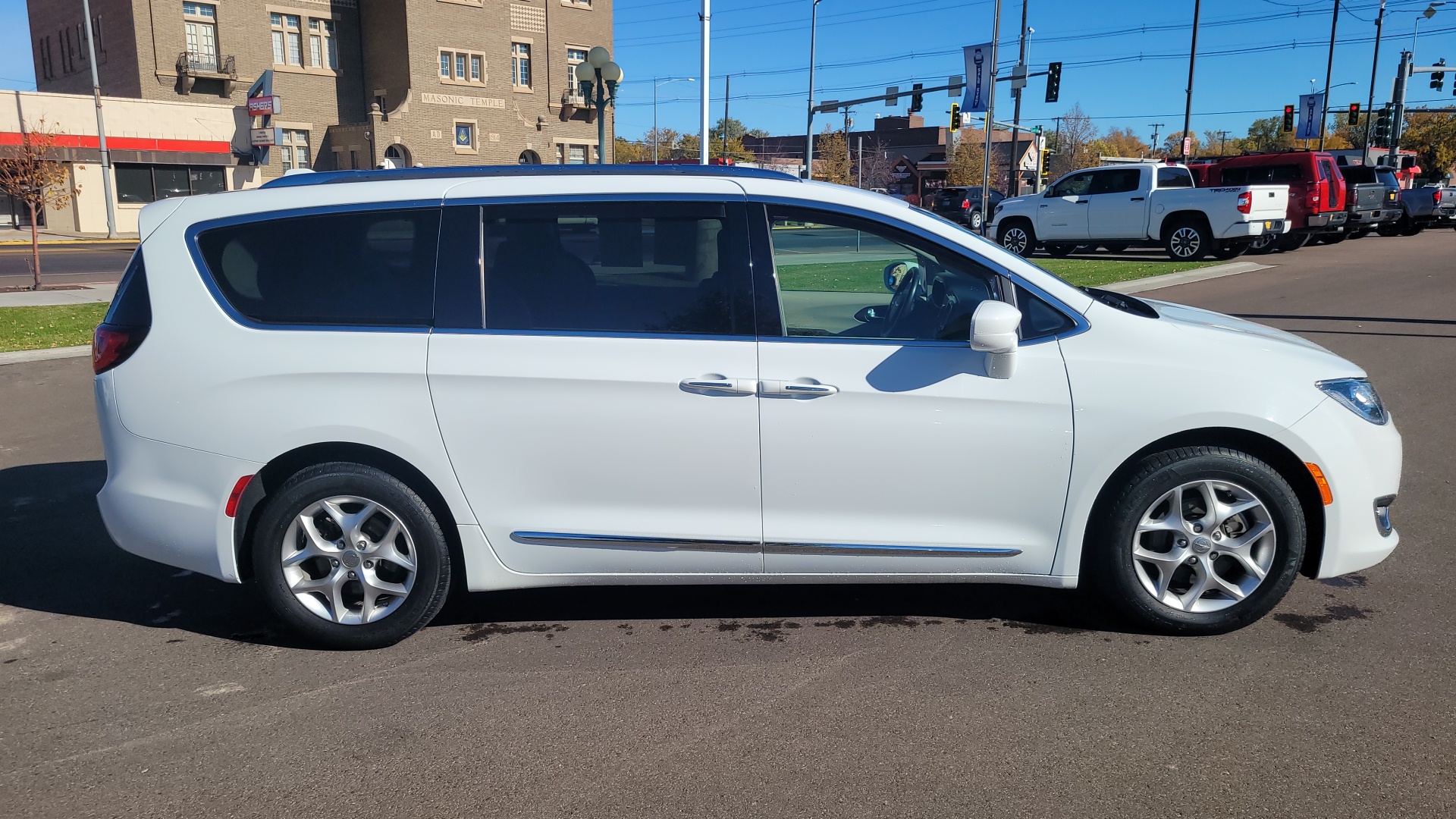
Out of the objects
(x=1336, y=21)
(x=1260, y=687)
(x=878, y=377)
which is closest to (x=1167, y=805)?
(x=1260, y=687)

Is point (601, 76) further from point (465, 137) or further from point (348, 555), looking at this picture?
point (465, 137)

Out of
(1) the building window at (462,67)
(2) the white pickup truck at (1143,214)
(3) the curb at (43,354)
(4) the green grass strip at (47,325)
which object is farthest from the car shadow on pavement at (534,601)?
(1) the building window at (462,67)

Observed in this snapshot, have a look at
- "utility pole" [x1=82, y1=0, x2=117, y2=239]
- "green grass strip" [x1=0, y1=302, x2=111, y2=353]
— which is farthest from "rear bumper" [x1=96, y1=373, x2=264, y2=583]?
"utility pole" [x1=82, y1=0, x2=117, y2=239]

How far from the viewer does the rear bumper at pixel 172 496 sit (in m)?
3.94

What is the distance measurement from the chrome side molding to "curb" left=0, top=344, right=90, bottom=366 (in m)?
9.05

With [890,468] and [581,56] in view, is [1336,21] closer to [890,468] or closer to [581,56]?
[581,56]

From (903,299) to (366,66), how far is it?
5287 cm

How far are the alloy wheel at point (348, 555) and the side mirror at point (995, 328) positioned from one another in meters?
2.20

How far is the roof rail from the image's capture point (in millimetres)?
4078

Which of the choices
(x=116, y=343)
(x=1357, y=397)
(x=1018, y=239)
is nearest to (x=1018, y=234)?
(x=1018, y=239)

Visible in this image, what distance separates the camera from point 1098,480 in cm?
388

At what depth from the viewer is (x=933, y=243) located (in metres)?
3.98

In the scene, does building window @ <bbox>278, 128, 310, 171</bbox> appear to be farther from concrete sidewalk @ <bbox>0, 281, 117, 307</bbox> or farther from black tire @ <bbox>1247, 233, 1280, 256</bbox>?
black tire @ <bbox>1247, 233, 1280, 256</bbox>

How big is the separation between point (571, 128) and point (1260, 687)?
2107 inches
